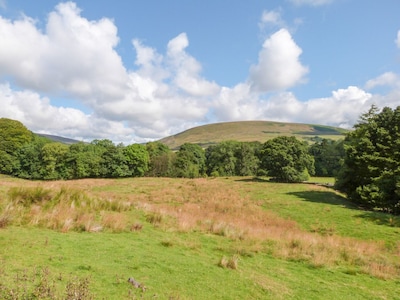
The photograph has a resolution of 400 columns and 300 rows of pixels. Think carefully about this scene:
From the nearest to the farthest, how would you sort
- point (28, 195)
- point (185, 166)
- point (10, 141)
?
point (28, 195) < point (10, 141) < point (185, 166)

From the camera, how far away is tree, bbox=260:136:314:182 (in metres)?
54.5

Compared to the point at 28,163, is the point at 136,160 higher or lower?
higher

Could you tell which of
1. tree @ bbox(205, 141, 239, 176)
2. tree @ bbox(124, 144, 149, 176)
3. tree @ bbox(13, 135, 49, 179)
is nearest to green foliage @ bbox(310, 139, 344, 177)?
tree @ bbox(205, 141, 239, 176)

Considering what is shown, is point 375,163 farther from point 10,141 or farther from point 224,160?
point 10,141

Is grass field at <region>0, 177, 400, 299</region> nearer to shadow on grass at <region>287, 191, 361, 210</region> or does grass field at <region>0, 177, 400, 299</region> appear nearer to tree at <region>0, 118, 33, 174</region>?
shadow on grass at <region>287, 191, 361, 210</region>

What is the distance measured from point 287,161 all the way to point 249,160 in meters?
31.3

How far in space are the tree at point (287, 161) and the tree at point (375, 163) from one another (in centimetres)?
1999

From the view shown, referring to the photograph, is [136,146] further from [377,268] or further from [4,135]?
[377,268]

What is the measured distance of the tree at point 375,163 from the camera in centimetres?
2619

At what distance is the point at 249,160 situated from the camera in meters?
86.9

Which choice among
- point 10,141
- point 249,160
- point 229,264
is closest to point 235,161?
point 249,160

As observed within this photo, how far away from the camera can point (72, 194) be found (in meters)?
13.1

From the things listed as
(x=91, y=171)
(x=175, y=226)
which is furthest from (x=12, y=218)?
(x=91, y=171)

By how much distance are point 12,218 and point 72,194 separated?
13.4ft
